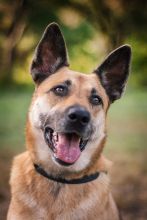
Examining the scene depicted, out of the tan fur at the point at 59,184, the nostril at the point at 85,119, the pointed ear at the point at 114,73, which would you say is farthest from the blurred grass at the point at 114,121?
the nostril at the point at 85,119

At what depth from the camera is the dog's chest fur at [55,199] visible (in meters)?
4.73

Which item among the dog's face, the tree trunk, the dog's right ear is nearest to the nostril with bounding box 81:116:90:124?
the dog's face

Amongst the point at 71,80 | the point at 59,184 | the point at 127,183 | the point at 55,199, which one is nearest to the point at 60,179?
the point at 59,184

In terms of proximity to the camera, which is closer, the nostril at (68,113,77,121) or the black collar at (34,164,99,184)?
the nostril at (68,113,77,121)

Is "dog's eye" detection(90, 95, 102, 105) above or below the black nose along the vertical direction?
below

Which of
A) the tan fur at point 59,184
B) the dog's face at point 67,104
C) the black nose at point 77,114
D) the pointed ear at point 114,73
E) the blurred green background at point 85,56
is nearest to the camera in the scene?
the black nose at point 77,114

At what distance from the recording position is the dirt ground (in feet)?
24.0

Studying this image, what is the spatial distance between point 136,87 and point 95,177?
2990 mm

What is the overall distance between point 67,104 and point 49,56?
634 mm

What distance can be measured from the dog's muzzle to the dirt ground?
267 cm

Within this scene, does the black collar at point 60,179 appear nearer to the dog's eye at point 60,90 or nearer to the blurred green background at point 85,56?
the dog's eye at point 60,90

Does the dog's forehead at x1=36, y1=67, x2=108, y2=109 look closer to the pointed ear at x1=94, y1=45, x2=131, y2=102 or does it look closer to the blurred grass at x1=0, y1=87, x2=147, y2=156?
the pointed ear at x1=94, y1=45, x2=131, y2=102

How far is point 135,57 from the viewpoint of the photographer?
25.0ft

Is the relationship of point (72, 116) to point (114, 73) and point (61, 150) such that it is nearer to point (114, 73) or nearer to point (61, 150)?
point (61, 150)
